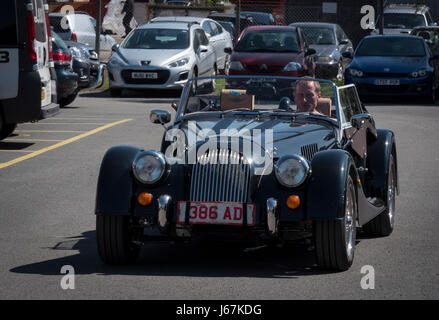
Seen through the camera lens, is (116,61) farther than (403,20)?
No

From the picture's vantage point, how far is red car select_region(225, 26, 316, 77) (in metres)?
22.4

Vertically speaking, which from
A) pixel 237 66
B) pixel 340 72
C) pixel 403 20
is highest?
pixel 237 66

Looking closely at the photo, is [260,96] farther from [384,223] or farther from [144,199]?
[144,199]

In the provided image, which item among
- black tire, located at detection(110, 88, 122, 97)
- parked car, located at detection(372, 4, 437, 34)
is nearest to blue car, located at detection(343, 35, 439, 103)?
black tire, located at detection(110, 88, 122, 97)

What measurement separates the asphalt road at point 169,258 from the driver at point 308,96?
1136mm

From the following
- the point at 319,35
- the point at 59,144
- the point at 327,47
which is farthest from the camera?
the point at 319,35

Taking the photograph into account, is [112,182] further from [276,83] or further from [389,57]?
[389,57]

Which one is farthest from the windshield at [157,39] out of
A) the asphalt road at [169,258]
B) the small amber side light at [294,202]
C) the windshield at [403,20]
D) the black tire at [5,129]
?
the small amber side light at [294,202]

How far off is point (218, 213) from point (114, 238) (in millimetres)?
731

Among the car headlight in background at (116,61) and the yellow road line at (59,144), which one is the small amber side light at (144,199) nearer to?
the yellow road line at (59,144)

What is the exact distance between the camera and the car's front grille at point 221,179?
6.77 m

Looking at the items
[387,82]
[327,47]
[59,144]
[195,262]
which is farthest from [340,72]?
[195,262]

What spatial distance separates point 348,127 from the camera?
26.9ft

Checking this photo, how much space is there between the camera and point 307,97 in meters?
8.23
